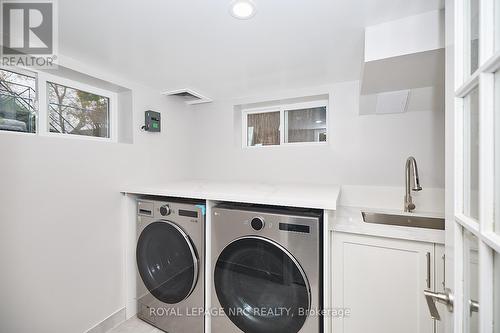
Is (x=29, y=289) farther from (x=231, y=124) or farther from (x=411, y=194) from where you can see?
(x=411, y=194)

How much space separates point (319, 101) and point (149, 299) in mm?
2412

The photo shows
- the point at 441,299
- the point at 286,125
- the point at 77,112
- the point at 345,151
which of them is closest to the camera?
the point at 441,299

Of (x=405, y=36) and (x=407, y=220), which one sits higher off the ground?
(x=405, y=36)

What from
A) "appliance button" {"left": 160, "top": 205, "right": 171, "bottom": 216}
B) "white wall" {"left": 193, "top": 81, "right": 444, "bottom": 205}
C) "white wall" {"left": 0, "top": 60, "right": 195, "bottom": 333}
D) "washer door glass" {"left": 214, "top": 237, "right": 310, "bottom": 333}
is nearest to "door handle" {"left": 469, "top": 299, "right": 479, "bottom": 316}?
"washer door glass" {"left": 214, "top": 237, "right": 310, "bottom": 333}

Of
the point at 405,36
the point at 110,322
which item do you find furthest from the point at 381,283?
the point at 110,322

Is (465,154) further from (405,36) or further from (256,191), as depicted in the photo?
(256,191)

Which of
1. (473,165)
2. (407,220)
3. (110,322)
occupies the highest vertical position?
(473,165)

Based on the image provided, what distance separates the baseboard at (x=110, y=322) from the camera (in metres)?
1.63

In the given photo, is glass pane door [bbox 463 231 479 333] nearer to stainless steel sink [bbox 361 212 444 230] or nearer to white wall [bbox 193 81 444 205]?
stainless steel sink [bbox 361 212 444 230]

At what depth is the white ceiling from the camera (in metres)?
1.02

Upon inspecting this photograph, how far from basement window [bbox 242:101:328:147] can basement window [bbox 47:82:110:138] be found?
141cm

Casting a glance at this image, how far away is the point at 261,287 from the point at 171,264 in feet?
2.45

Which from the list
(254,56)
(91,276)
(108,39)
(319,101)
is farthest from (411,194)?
(91,276)

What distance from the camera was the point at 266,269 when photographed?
1368 mm
